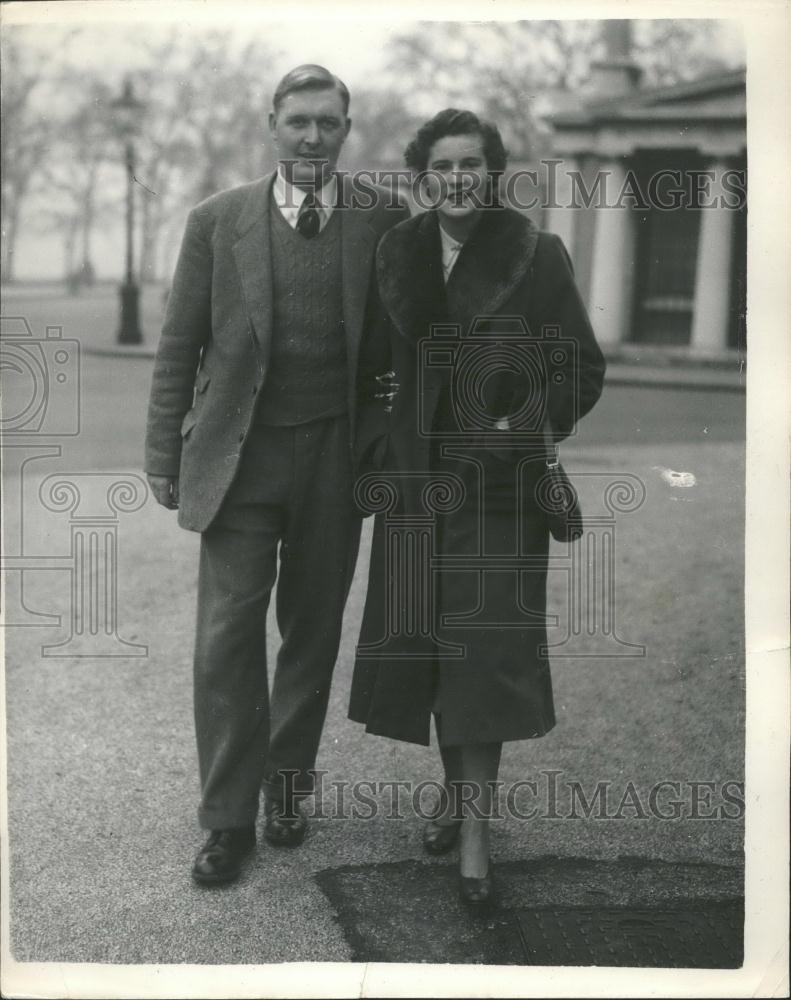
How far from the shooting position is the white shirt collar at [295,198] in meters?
3.49

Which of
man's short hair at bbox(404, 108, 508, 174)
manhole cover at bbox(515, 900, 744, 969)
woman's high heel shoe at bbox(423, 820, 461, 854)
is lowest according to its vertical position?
manhole cover at bbox(515, 900, 744, 969)

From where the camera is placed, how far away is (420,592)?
11.6 feet

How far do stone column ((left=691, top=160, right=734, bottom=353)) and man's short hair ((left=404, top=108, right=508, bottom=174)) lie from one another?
2565 mm

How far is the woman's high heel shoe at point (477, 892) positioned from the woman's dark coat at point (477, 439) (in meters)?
0.39

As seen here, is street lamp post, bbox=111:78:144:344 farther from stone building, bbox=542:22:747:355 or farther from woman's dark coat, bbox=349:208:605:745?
stone building, bbox=542:22:747:355

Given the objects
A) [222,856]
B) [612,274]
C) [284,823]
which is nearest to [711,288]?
[612,274]

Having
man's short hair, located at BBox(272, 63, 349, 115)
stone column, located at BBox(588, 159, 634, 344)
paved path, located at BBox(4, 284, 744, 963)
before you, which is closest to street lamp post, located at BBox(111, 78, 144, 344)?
paved path, located at BBox(4, 284, 744, 963)

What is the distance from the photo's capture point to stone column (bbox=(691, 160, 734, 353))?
629 cm

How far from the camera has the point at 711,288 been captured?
877cm

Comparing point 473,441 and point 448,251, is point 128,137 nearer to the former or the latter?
point 448,251

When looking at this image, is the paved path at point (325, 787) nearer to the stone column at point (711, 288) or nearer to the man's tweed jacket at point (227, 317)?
the man's tweed jacket at point (227, 317)

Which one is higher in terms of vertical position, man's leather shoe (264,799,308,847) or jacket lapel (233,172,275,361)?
jacket lapel (233,172,275,361)

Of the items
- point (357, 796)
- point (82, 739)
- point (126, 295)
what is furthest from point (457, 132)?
point (126, 295)

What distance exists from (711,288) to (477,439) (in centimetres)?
583
